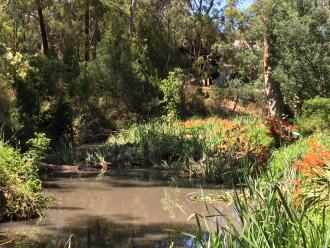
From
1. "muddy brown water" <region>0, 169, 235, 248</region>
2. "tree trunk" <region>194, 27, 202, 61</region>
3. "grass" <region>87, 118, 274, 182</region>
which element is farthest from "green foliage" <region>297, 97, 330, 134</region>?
"tree trunk" <region>194, 27, 202, 61</region>

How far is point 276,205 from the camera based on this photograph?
186 inches

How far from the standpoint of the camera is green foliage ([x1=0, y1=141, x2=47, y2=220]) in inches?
374

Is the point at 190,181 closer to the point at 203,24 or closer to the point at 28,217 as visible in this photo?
the point at 28,217

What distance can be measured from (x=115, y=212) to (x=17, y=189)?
7.18 ft

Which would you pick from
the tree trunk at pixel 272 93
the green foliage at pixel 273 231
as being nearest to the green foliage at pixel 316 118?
the tree trunk at pixel 272 93

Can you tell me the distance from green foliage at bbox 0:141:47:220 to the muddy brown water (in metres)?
0.24

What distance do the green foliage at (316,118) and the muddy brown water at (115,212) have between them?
4.97 meters

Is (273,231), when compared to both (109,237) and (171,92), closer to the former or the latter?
(109,237)

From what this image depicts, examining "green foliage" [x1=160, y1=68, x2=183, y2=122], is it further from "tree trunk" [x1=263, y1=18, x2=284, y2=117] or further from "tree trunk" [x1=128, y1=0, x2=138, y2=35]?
"tree trunk" [x1=263, y1=18, x2=284, y2=117]

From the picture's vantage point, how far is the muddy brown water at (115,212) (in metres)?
8.61

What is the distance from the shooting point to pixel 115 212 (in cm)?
1080

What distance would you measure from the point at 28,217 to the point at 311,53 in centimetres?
1754

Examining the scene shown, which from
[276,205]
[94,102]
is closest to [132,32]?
[94,102]

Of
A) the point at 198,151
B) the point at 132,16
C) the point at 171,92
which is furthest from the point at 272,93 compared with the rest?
the point at 132,16
